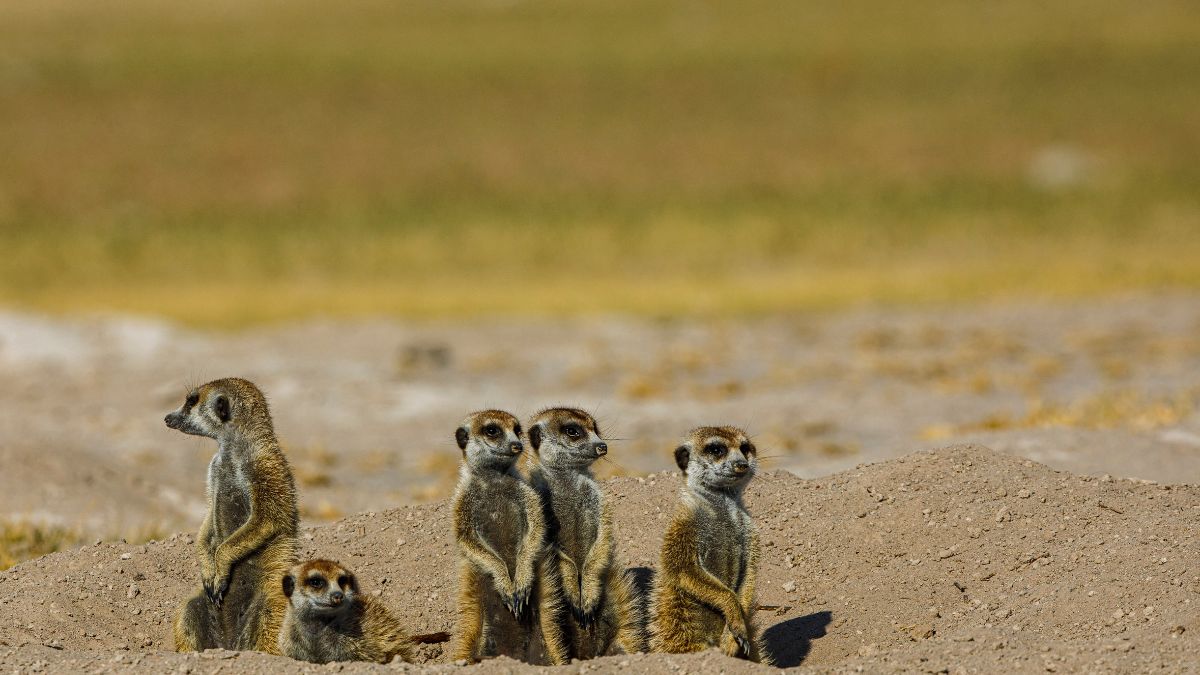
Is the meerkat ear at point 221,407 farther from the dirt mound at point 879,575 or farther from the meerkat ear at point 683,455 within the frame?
the meerkat ear at point 683,455

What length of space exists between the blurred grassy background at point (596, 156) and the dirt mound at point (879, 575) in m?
16.0

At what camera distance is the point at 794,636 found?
7.45 metres

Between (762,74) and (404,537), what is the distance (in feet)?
152

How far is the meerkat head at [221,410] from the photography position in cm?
688

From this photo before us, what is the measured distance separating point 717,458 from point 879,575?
1618mm

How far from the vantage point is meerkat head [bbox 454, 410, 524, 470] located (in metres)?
6.72

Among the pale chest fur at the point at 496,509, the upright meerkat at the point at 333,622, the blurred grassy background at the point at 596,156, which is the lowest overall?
the upright meerkat at the point at 333,622

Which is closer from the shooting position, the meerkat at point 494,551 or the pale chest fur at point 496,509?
the meerkat at point 494,551

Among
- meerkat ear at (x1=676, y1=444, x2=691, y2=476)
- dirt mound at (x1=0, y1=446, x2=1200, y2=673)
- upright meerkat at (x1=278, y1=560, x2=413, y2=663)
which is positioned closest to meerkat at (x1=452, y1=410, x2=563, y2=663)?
upright meerkat at (x1=278, y1=560, x2=413, y2=663)

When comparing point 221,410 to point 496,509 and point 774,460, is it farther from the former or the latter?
point 774,460

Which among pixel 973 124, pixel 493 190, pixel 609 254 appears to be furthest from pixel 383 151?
pixel 973 124

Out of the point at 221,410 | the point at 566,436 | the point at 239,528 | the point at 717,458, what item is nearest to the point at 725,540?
the point at 717,458

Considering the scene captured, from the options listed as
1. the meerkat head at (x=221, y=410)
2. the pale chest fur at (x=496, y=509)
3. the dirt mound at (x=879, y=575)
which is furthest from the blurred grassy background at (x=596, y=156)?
the pale chest fur at (x=496, y=509)

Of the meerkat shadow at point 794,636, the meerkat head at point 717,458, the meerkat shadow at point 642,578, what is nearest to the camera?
the meerkat head at point 717,458
